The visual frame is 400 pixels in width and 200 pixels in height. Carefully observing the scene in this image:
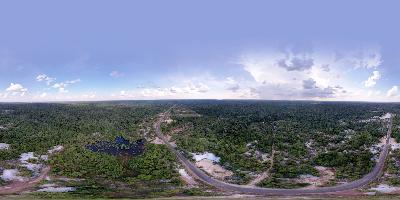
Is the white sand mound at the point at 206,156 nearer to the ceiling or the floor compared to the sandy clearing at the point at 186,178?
nearer to the ceiling

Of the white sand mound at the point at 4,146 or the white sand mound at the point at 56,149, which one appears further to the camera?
the white sand mound at the point at 56,149

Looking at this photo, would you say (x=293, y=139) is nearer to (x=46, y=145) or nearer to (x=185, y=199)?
(x=185, y=199)

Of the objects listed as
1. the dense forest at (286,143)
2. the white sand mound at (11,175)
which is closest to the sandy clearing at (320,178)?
the dense forest at (286,143)

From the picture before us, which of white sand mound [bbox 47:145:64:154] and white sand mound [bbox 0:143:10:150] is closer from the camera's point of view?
white sand mound [bbox 0:143:10:150]

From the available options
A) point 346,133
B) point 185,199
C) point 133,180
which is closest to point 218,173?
point 133,180

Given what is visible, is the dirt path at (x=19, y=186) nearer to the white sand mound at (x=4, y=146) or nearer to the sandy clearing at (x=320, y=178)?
the white sand mound at (x=4, y=146)

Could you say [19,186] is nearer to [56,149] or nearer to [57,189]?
[57,189]

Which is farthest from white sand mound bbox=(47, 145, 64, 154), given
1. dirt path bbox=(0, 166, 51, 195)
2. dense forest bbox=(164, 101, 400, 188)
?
dense forest bbox=(164, 101, 400, 188)

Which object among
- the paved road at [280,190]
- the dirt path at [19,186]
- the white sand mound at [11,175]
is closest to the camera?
the dirt path at [19,186]

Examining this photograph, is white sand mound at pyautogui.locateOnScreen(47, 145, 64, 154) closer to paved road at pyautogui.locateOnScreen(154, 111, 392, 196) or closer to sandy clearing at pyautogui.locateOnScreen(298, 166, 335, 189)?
paved road at pyautogui.locateOnScreen(154, 111, 392, 196)

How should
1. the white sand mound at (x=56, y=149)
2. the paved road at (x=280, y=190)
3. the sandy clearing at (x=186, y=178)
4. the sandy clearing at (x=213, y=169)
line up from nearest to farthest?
1. the paved road at (x=280, y=190)
2. the sandy clearing at (x=186, y=178)
3. the sandy clearing at (x=213, y=169)
4. the white sand mound at (x=56, y=149)

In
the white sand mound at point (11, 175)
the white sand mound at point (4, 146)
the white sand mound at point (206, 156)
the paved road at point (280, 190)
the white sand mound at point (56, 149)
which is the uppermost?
the white sand mound at point (4, 146)
